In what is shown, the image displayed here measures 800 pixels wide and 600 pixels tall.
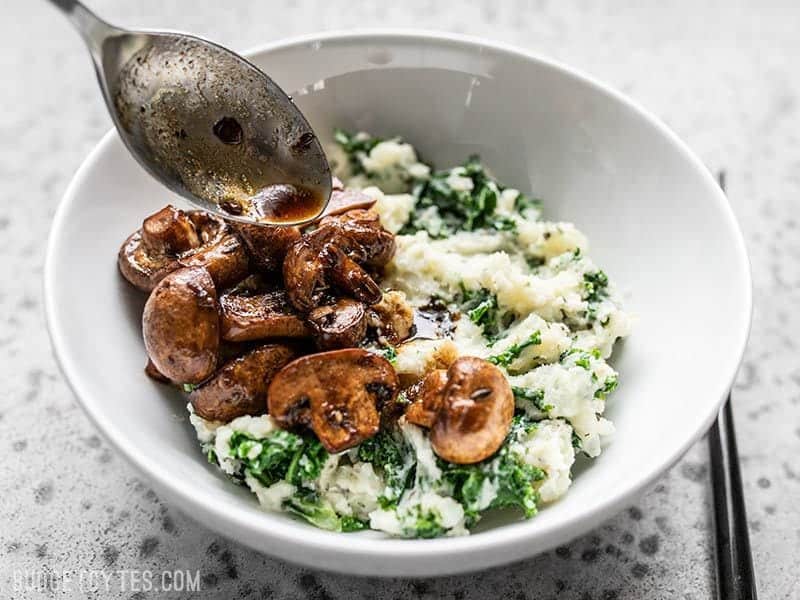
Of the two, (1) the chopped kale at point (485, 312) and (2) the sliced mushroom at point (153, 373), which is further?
(1) the chopped kale at point (485, 312)

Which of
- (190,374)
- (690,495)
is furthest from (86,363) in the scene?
(690,495)

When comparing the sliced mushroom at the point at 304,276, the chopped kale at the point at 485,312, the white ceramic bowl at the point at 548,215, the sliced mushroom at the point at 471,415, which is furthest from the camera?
the chopped kale at the point at 485,312

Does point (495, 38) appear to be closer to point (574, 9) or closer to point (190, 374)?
point (574, 9)

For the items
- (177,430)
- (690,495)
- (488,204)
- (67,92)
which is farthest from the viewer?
(67,92)

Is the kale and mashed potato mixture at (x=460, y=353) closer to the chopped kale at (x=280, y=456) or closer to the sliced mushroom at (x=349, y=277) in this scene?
the chopped kale at (x=280, y=456)

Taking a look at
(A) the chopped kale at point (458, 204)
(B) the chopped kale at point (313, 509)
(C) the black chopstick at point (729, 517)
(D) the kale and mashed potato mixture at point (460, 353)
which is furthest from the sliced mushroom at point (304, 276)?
(C) the black chopstick at point (729, 517)
